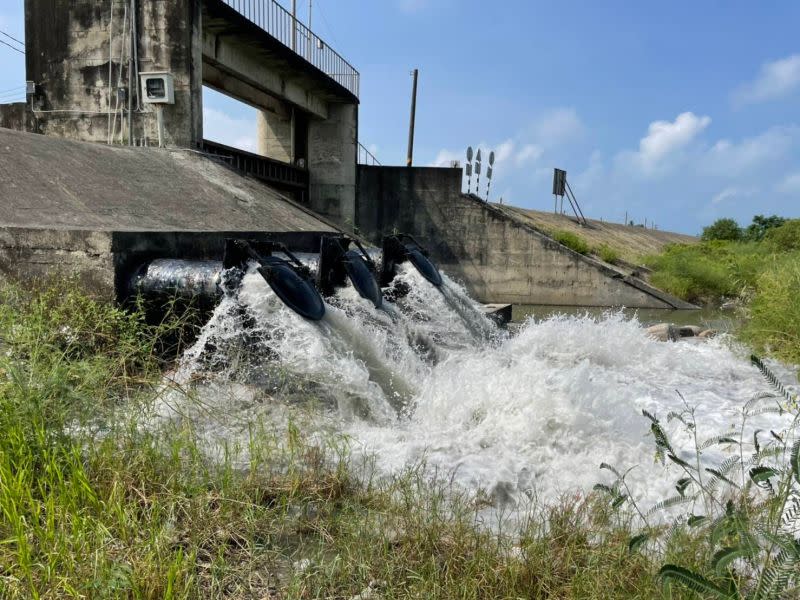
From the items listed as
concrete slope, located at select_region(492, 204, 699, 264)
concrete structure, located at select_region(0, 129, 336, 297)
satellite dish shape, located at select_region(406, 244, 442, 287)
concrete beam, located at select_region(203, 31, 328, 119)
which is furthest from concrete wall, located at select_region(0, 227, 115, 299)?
concrete slope, located at select_region(492, 204, 699, 264)

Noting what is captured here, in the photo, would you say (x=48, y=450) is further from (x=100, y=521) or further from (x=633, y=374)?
(x=633, y=374)

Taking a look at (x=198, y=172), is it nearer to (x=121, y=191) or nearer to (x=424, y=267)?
(x=121, y=191)

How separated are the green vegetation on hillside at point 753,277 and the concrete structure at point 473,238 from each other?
1.84 meters

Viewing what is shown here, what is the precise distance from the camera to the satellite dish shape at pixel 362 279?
7098 mm

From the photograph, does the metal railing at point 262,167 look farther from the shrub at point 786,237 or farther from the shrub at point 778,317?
the shrub at point 786,237

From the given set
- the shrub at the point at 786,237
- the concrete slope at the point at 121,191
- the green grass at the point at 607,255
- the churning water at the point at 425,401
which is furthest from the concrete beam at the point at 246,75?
the shrub at the point at 786,237

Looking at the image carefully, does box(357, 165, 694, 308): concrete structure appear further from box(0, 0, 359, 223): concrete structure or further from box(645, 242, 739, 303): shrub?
box(0, 0, 359, 223): concrete structure

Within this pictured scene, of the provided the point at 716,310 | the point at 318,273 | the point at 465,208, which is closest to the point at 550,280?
the point at 465,208

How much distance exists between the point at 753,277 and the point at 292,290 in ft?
38.9

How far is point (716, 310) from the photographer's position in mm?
18219

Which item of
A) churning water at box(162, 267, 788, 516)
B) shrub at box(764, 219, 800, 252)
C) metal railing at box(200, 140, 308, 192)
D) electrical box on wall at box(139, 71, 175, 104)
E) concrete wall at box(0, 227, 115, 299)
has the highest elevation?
electrical box on wall at box(139, 71, 175, 104)

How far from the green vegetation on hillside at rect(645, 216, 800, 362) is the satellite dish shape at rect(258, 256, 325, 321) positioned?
18.3 feet

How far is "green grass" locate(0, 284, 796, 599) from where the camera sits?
2461 mm

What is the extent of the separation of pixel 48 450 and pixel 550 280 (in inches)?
682
